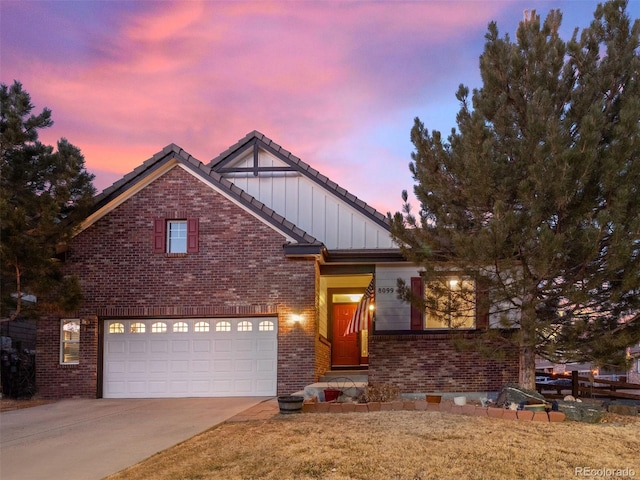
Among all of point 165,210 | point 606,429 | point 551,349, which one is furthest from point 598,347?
point 165,210

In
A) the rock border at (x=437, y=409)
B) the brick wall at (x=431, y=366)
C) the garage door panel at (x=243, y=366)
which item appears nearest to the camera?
the rock border at (x=437, y=409)

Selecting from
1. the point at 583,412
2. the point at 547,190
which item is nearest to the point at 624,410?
the point at 583,412

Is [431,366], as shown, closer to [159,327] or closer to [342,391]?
[342,391]

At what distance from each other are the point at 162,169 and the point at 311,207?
178 inches

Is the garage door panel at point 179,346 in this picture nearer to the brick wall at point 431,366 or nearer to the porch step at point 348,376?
the porch step at point 348,376

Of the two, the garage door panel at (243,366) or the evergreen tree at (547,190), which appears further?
the garage door panel at (243,366)

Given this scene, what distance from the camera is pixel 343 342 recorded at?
21250 mm

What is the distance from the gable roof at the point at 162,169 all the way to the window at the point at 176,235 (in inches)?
42.5

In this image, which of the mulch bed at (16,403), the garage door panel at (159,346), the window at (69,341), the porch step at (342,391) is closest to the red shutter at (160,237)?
the garage door panel at (159,346)

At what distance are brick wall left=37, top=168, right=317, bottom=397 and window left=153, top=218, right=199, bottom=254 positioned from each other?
0.13 m

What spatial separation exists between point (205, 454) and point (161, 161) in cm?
933

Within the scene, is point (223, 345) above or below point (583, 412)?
above

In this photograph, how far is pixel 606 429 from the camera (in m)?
11.1

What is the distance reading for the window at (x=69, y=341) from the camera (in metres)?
16.7
